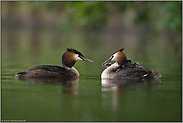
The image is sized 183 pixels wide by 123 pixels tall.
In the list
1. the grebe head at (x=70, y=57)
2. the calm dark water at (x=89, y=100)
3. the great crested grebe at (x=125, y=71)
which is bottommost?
the calm dark water at (x=89, y=100)

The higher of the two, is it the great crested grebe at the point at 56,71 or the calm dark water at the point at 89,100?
the great crested grebe at the point at 56,71

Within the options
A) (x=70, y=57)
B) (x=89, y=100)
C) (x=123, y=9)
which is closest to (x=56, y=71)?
(x=70, y=57)

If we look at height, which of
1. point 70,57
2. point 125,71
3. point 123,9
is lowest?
point 125,71

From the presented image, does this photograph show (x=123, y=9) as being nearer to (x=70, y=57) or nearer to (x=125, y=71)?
(x=70, y=57)

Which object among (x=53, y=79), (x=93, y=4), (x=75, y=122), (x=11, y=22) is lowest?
(x=75, y=122)

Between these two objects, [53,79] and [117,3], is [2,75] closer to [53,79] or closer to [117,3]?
[53,79]

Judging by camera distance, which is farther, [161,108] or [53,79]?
[53,79]

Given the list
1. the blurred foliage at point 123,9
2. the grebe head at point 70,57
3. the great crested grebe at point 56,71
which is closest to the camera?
the great crested grebe at point 56,71

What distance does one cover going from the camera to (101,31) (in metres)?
48.8

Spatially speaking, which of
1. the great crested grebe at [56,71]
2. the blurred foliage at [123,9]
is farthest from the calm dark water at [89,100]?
the blurred foliage at [123,9]

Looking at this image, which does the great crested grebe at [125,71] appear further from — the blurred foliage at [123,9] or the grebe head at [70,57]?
the blurred foliage at [123,9]

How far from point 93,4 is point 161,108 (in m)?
11.2

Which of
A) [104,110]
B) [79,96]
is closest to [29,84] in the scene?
[79,96]

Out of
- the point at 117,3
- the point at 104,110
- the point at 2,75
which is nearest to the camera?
the point at 104,110
